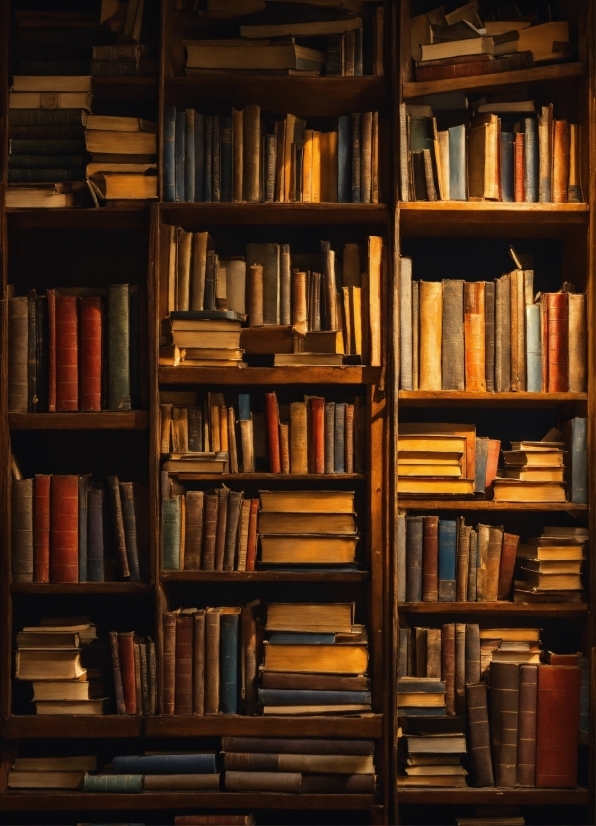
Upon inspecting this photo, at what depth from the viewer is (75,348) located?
3.14m

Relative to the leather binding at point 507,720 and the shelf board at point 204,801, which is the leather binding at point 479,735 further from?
the shelf board at point 204,801

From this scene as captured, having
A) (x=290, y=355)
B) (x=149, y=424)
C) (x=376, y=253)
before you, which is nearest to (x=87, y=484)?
(x=149, y=424)

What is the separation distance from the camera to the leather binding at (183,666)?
309 centimetres

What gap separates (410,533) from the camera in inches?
122

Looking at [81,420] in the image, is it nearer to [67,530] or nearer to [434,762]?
[67,530]

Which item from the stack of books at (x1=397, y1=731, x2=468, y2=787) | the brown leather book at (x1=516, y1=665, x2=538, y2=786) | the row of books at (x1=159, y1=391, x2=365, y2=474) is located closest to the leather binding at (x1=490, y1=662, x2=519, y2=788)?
→ the brown leather book at (x1=516, y1=665, x2=538, y2=786)

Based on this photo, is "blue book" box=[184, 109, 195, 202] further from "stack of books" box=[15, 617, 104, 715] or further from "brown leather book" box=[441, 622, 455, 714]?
"brown leather book" box=[441, 622, 455, 714]

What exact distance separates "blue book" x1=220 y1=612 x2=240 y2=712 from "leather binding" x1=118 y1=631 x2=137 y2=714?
0.96 feet

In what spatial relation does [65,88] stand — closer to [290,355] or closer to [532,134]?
[290,355]

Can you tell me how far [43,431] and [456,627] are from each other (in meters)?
1.66

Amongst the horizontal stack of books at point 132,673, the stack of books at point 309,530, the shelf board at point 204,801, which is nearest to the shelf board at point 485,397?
the stack of books at point 309,530

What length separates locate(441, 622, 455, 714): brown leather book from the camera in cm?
310

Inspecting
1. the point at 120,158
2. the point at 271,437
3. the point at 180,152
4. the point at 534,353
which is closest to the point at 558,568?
the point at 534,353

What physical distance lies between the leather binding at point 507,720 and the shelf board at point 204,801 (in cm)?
44
